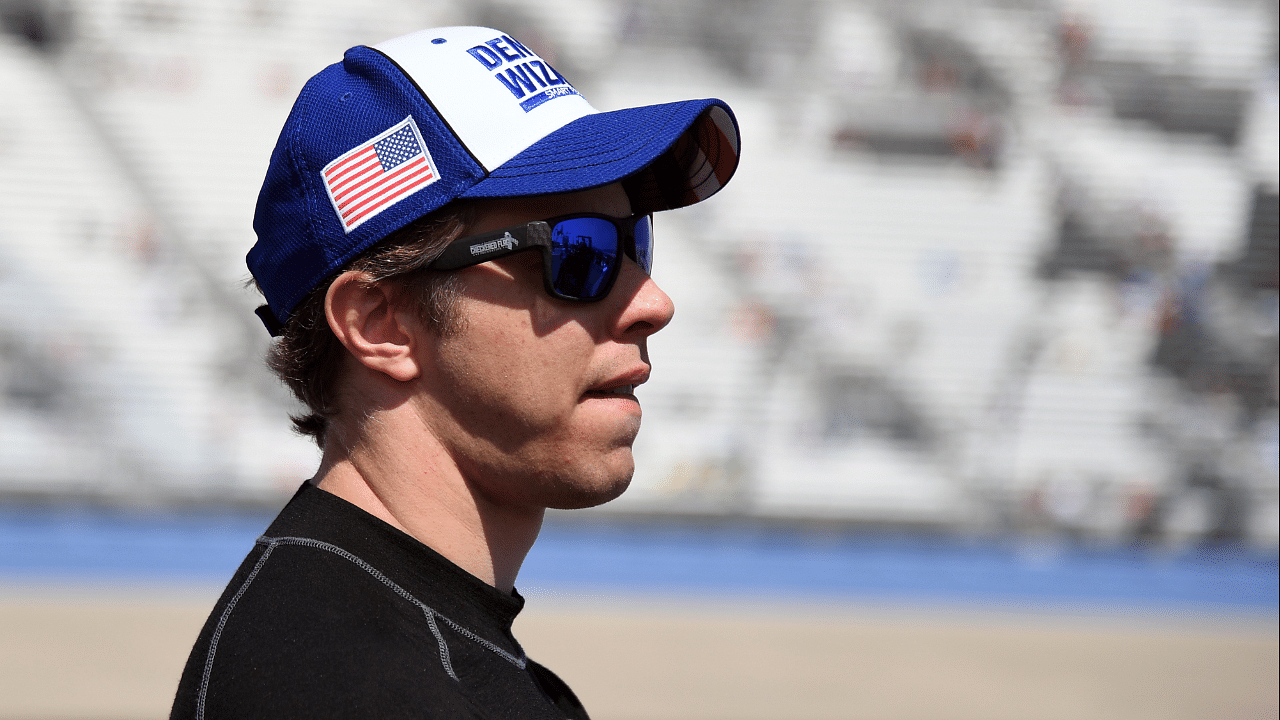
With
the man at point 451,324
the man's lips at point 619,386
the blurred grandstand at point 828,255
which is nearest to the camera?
the man at point 451,324

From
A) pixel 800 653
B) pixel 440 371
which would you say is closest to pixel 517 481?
pixel 440 371

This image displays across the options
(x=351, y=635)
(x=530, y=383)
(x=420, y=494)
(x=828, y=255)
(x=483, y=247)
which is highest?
(x=828, y=255)

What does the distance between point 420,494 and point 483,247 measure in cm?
32

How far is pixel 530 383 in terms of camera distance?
1.36 m

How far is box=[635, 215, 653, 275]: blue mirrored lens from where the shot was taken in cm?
151

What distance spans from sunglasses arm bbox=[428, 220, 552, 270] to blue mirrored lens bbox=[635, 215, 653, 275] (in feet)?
0.67

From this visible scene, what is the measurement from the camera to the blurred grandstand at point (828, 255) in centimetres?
801

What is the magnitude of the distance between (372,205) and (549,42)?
24.1 ft

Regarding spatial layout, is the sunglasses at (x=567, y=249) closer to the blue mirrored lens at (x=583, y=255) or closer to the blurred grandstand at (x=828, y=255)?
the blue mirrored lens at (x=583, y=255)

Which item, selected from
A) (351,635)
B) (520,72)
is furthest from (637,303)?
(351,635)

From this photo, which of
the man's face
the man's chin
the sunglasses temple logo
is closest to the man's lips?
the man's face

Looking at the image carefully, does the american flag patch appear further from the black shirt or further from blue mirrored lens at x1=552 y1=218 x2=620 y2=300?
the black shirt

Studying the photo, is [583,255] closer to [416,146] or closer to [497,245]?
[497,245]

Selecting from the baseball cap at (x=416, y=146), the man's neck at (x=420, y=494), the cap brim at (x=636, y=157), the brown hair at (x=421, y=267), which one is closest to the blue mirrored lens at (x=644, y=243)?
the cap brim at (x=636, y=157)
